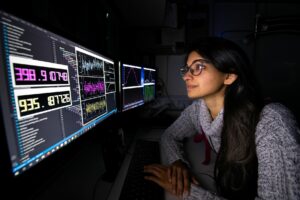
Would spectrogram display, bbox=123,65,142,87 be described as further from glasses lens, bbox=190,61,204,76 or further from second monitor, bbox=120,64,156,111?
glasses lens, bbox=190,61,204,76

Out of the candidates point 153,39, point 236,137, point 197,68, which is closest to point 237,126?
point 236,137

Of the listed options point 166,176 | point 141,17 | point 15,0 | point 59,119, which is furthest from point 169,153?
point 141,17

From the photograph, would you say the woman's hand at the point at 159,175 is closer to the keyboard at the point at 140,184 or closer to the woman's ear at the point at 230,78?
the keyboard at the point at 140,184

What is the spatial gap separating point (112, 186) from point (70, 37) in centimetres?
53

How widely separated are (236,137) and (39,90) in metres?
0.75

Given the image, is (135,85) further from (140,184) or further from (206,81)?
(140,184)

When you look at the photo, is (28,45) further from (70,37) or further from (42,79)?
(70,37)

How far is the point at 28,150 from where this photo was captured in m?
0.40

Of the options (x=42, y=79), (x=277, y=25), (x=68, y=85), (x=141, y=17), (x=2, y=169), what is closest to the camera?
(x=2, y=169)

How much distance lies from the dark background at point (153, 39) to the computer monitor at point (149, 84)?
160 mm

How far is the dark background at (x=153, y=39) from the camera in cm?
61

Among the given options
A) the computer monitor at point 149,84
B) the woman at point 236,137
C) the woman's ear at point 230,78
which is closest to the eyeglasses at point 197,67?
the woman at point 236,137

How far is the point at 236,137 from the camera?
78 cm

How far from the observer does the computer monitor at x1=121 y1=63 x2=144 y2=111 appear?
1140 millimetres
